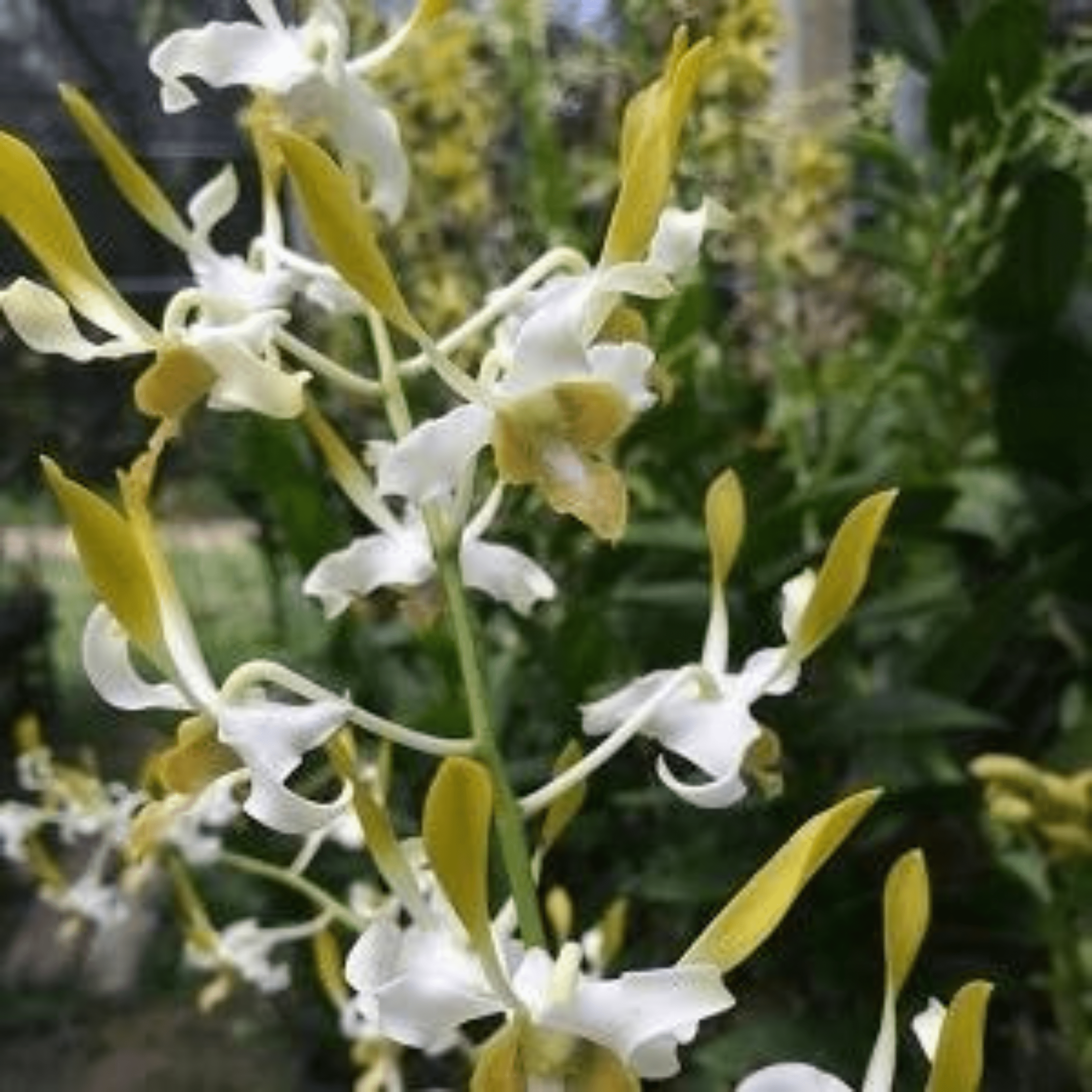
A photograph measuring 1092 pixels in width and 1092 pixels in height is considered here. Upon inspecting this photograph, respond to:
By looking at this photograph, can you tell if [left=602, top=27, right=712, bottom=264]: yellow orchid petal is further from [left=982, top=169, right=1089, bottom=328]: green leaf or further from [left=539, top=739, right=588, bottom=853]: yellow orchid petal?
[left=982, top=169, right=1089, bottom=328]: green leaf

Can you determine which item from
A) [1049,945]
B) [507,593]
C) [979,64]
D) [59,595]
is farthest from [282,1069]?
[59,595]

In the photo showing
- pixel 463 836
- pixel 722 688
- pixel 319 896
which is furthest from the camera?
pixel 319 896

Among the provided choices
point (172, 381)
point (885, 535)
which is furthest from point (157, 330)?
point (885, 535)

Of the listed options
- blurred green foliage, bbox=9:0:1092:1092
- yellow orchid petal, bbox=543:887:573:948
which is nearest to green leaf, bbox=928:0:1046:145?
blurred green foliage, bbox=9:0:1092:1092

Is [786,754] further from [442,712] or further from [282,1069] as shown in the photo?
[282,1069]

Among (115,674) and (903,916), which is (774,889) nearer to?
(903,916)

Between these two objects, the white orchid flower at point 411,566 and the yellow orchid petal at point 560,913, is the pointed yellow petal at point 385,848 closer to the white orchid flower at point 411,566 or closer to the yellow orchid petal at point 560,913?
the white orchid flower at point 411,566
